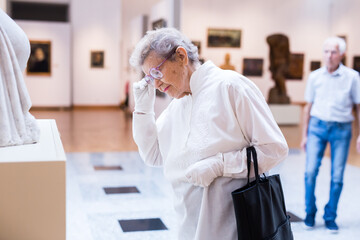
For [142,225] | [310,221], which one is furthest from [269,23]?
[142,225]

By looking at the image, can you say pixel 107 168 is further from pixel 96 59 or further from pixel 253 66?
pixel 96 59

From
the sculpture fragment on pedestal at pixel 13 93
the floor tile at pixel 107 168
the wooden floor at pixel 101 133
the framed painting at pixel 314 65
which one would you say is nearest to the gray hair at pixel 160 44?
the sculpture fragment on pedestal at pixel 13 93

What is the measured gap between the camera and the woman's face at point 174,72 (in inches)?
97.4

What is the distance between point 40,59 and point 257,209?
1822 cm

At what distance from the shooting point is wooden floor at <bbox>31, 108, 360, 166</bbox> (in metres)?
10.1

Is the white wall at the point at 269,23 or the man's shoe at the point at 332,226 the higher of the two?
the white wall at the point at 269,23

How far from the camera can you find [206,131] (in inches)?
96.7

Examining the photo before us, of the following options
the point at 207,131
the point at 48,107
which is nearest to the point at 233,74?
the point at 207,131

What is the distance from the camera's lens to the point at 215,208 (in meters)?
2.47

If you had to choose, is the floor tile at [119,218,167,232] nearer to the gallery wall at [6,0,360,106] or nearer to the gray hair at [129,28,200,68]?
the gray hair at [129,28,200,68]

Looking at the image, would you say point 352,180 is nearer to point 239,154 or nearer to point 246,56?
point 239,154

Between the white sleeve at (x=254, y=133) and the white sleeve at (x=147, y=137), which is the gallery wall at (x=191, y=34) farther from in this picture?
the white sleeve at (x=254, y=133)

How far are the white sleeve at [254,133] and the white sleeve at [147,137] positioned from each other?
0.57 meters

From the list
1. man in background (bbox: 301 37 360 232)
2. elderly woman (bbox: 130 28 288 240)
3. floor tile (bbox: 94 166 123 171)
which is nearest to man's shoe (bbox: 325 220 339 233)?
man in background (bbox: 301 37 360 232)
